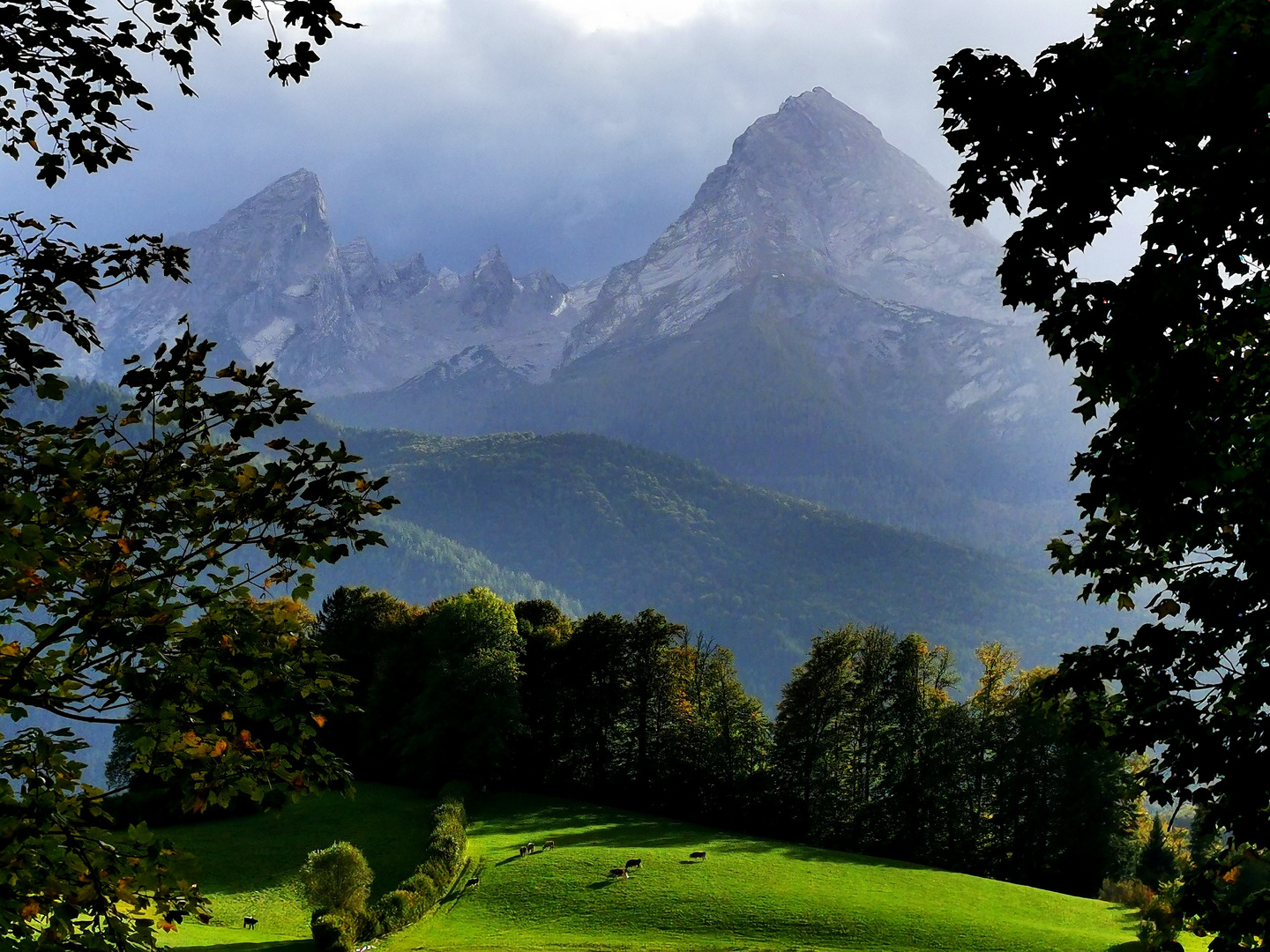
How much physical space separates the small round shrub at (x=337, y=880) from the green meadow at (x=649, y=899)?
160cm

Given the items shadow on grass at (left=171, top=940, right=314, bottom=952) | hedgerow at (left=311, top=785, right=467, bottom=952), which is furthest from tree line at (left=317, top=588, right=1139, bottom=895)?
shadow on grass at (left=171, top=940, right=314, bottom=952)

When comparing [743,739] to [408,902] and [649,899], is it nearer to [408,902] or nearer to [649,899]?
[649,899]

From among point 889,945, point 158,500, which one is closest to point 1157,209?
point 158,500

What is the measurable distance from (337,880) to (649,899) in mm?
12054

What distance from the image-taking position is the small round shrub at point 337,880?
34.2m

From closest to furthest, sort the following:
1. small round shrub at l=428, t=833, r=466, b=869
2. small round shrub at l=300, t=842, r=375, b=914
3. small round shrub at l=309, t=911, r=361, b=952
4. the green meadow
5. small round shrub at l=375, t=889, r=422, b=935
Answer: small round shrub at l=309, t=911, r=361, b=952 < the green meadow < small round shrub at l=300, t=842, r=375, b=914 < small round shrub at l=375, t=889, r=422, b=935 < small round shrub at l=428, t=833, r=466, b=869

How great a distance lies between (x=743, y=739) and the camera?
203ft

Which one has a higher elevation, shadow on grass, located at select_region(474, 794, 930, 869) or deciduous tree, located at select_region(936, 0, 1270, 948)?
deciduous tree, located at select_region(936, 0, 1270, 948)

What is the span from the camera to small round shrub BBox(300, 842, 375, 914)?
34219 mm

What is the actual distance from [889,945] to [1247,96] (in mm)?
33126

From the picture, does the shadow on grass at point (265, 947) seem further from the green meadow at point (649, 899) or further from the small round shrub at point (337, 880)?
the small round shrub at point (337, 880)

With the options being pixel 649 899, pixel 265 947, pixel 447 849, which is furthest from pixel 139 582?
pixel 447 849

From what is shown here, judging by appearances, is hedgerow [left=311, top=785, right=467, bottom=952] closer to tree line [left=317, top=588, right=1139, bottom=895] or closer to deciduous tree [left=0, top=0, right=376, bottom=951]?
tree line [left=317, top=588, right=1139, bottom=895]

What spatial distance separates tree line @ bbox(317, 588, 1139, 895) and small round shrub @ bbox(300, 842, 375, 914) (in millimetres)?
16478
